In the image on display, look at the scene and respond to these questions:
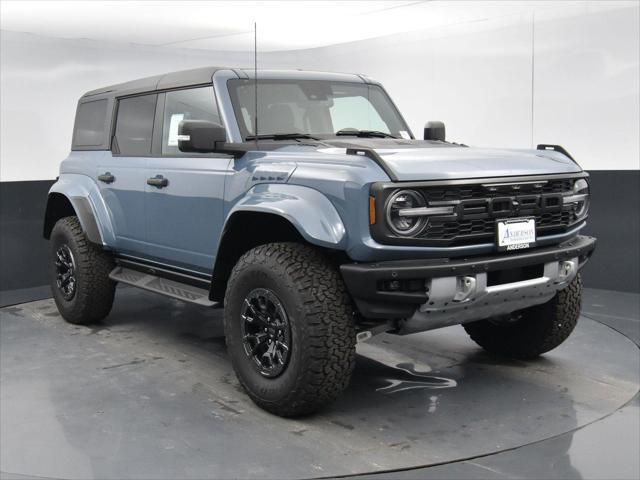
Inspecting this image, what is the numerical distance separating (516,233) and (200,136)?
168cm

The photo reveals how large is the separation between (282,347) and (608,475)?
1544mm

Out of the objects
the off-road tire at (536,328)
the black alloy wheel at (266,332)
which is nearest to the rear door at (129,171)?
the black alloy wheel at (266,332)

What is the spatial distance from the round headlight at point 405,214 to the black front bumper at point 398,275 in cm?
15

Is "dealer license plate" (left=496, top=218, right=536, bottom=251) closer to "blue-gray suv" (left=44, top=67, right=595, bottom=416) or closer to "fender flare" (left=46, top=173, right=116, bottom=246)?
"blue-gray suv" (left=44, top=67, right=595, bottom=416)

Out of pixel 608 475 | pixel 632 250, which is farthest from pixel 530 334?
pixel 632 250

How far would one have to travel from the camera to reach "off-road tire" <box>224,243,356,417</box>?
349 centimetres

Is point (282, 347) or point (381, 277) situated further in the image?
point (282, 347)

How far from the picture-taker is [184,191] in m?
4.53

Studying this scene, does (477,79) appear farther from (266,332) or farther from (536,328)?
(266,332)

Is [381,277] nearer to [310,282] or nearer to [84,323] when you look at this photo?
[310,282]

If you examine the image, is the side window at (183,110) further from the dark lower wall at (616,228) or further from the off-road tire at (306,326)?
the dark lower wall at (616,228)

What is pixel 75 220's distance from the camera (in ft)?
18.9

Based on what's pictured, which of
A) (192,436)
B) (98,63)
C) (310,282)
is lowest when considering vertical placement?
(192,436)

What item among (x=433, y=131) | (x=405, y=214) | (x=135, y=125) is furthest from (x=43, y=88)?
(x=405, y=214)
